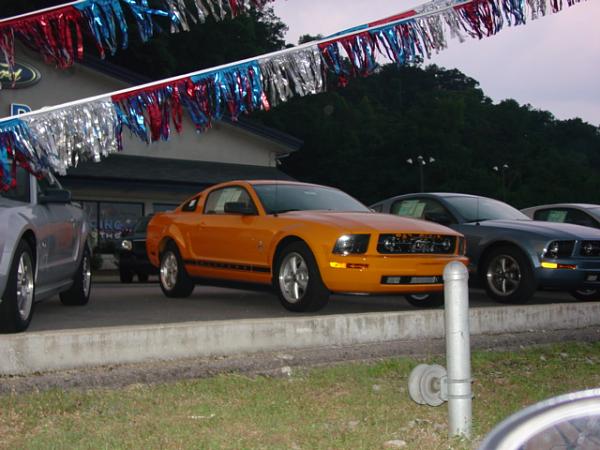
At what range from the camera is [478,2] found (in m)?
7.25

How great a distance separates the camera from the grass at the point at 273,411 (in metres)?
4.25

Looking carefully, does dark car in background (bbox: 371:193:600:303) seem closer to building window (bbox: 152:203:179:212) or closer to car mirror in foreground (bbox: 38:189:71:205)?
car mirror in foreground (bbox: 38:189:71:205)

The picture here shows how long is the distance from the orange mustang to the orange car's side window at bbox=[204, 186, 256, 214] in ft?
0.05

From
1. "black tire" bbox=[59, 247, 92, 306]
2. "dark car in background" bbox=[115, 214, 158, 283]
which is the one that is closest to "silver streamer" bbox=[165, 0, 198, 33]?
"black tire" bbox=[59, 247, 92, 306]

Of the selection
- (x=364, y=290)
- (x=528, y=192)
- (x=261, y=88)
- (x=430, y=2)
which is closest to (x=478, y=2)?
(x=430, y=2)

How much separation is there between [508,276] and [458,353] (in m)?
6.15

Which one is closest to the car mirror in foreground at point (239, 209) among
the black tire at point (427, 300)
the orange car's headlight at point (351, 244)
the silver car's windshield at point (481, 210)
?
the orange car's headlight at point (351, 244)

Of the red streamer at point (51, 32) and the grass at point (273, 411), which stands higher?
the red streamer at point (51, 32)

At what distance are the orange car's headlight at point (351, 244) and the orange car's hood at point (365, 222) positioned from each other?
0.07 m

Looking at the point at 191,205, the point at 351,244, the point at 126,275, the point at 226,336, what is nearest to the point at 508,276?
the point at 351,244

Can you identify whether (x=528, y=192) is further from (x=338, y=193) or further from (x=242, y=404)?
(x=242, y=404)

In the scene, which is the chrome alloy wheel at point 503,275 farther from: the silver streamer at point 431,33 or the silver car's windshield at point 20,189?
the silver car's windshield at point 20,189

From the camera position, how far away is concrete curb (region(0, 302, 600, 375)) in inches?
230

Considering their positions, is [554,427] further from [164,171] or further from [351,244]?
[164,171]
